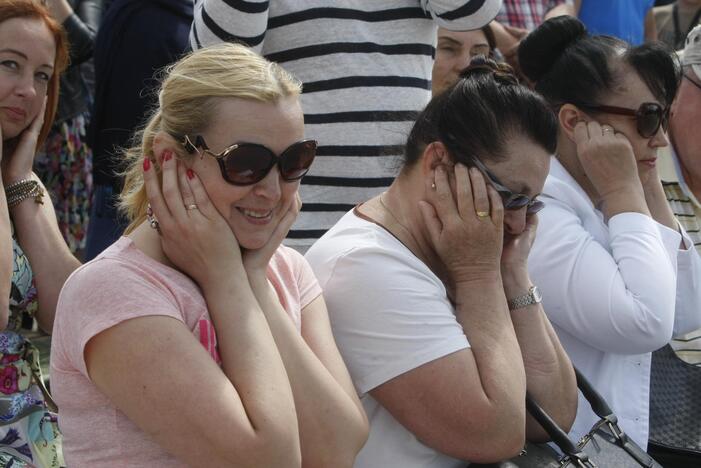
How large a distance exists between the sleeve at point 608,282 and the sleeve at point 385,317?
55 centimetres

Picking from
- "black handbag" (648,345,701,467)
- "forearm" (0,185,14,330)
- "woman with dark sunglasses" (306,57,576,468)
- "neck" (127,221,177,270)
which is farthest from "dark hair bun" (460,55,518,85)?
"forearm" (0,185,14,330)

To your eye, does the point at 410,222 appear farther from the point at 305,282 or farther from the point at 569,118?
the point at 569,118

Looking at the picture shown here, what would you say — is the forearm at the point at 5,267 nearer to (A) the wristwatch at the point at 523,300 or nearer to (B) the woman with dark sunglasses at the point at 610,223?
(A) the wristwatch at the point at 523,300

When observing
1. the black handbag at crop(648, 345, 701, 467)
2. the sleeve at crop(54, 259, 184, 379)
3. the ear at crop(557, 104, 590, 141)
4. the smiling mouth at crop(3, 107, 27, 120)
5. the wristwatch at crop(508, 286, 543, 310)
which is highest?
the sleeve at crop(54, 259, 184, 379)

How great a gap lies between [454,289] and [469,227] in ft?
0.57

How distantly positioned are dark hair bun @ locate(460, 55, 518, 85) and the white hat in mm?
1249

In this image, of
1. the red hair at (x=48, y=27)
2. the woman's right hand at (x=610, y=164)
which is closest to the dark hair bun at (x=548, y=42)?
the woman's right hand at (x=610, y=164)

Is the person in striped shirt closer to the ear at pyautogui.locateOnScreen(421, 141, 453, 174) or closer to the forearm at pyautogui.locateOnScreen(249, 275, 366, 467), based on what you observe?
the ear at pyautogui.locateOnScreen(421, 141, 453, 174)

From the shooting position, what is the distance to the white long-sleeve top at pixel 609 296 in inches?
104

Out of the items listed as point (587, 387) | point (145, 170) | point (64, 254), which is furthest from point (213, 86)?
point (587, 387)

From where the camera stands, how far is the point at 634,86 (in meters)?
2.96

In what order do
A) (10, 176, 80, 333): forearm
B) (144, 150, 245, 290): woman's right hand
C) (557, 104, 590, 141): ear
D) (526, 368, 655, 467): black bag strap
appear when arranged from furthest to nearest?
(557, 104, 590, 141): ear
(10, 176, 80, 333): forearm
(526, 368, 655, 467): black bag strap
(144, 150, 245, 290): woman's right hand

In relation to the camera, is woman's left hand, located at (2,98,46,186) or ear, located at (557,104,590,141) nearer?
woman's left hand, located at (2,98,46,186)

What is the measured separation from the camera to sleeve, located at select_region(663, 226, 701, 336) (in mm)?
3092
